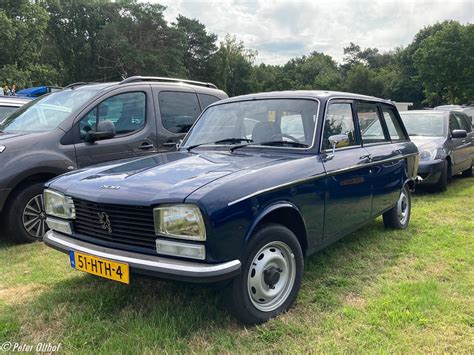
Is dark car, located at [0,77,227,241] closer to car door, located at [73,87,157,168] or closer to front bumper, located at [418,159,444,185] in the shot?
car door, located at [73,87,157,168]

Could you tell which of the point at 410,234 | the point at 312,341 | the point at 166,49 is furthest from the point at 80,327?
the point at 166,49

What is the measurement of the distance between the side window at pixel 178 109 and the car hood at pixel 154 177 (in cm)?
222

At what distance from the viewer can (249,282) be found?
115 inches

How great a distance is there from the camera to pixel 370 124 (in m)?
4.79

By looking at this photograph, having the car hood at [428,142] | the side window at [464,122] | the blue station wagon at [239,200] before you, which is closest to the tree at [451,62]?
the side window at [464,122]

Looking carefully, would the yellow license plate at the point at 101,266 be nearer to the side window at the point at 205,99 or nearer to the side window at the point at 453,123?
the side window at the point at 205,99

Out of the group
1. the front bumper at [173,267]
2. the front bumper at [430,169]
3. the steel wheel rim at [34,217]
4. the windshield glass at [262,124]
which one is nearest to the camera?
the front bumper at [173,267]

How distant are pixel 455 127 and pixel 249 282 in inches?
304

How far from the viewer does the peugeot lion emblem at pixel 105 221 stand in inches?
115

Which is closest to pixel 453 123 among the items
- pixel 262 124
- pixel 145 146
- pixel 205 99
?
pixel 205 99

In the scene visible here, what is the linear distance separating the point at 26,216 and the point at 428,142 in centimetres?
705

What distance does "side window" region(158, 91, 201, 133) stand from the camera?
5.96 metres

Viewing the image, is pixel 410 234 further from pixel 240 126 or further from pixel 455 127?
pixel 455 127

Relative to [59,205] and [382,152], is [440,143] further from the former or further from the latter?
[59,205]
